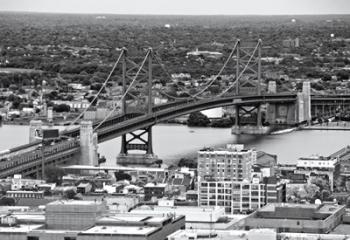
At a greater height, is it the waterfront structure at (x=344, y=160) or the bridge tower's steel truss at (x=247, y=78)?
the bridge tower's steel truss at (x=247, y=78)

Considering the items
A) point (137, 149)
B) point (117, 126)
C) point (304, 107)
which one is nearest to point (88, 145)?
point (117, 126)

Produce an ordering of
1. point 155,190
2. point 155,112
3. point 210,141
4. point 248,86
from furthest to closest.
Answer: point 248,86
point 210,141
point 155,112
point 155,190

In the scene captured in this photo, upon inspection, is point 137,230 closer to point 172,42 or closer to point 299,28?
point 172,42

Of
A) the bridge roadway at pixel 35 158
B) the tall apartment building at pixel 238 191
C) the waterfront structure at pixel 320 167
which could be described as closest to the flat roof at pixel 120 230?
the tall apartment building at pixel 238 191

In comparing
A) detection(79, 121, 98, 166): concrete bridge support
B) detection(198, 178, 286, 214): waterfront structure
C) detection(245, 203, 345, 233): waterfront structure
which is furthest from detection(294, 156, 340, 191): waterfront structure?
detection(245, 203, 345, 233): waterfront structure

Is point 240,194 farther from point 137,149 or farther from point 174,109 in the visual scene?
point 174,109

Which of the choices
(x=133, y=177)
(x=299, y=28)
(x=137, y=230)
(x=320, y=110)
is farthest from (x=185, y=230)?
(x=299, y=28)

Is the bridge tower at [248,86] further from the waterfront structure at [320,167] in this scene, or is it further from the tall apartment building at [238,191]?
the tall apartment building at [238,191]
